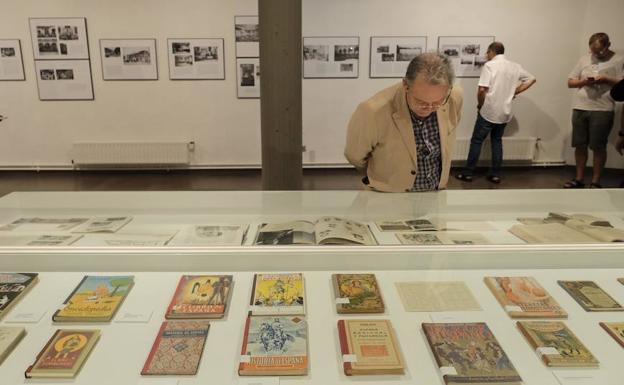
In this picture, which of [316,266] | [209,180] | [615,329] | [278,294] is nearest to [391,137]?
[316,266]

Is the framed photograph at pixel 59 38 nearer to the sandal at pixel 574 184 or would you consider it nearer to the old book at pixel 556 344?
the sandal at pixel 574 184

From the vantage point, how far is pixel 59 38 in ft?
22.2

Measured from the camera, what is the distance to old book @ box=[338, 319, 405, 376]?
1.19 m

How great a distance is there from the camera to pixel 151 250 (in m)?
1.72

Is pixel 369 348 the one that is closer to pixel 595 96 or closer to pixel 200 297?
pixel 200 297

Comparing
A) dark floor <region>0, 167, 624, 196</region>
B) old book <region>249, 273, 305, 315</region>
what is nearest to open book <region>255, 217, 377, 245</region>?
old book <region>249, 273, 305, 315</region>

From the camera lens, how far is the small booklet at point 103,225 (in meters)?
1.95

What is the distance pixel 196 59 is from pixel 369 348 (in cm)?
631

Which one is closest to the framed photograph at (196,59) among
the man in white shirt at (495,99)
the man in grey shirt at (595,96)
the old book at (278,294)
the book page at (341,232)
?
the man in white shirt at (495,99)

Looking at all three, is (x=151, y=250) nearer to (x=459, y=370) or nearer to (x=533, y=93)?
(x=459, y=370)

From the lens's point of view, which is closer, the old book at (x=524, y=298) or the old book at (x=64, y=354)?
the old book at (x=64, y=354)

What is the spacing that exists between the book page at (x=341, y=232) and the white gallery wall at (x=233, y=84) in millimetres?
5234

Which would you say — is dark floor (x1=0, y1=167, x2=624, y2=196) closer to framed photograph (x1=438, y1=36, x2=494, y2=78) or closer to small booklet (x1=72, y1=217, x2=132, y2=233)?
framed photograph (x1=438, y1=36, x2=494, y2=78)

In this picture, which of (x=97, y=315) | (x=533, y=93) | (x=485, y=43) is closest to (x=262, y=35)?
(x=97, y=315)
